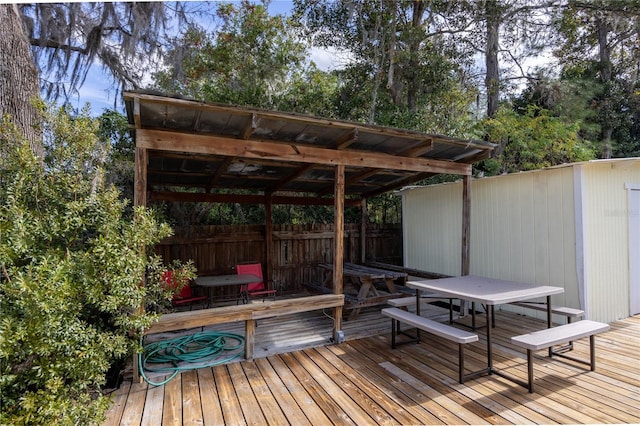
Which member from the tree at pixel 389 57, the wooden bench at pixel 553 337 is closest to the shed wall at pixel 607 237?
the wooden bench at pixel 553 337

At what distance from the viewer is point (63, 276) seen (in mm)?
2295

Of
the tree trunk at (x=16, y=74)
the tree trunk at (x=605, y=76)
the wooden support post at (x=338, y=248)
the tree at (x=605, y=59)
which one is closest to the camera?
the tree trunk at (x=16, y=74)

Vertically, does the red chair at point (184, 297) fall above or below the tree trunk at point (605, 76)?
below

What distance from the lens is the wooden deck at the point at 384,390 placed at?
2.62 metres

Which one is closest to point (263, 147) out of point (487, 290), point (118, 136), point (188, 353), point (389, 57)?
point (188, 353)

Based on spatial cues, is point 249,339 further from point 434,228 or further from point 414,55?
point 414,55

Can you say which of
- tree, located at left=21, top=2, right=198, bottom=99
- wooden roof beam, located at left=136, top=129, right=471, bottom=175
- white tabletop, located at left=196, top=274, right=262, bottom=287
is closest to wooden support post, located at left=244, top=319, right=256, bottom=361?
white tabletop, located at left=196, top=274, right=262, bottom=287

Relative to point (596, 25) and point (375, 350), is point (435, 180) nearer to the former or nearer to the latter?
point (375, 350)

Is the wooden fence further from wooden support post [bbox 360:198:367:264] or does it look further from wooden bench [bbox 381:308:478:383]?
wooden bench [bbox 381:308:478:383]

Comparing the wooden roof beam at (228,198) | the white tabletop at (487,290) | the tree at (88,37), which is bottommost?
the white tabletop at (487,290)

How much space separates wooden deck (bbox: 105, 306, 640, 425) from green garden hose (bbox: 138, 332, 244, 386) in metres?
0.16

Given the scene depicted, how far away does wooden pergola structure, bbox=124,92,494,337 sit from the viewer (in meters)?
3.20

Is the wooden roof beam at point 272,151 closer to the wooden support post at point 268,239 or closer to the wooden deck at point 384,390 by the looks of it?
the wooden deck at point 384,390

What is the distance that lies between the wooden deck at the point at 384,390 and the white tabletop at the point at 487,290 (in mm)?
745
